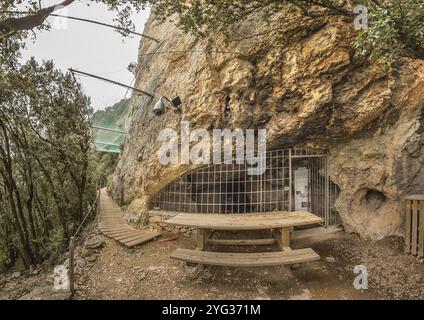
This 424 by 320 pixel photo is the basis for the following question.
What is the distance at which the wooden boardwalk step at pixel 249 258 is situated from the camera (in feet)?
13.7

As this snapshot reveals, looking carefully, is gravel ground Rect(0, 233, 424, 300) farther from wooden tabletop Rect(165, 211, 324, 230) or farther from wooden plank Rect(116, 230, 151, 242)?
wooden tabletop Rect(165, 211, 324, 230)

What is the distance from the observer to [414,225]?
5.14 m

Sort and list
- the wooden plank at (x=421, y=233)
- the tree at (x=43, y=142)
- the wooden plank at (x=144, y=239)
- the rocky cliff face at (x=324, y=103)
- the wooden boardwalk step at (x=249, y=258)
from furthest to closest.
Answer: the tree at (x=43, y=142) < the wooden plank at (x=144, y=239) < the rocky cliff face at (x=324, y=103) < the wooden plank at (x=421, y=233) < the wooden boardwalk step at (x=249, y=258)

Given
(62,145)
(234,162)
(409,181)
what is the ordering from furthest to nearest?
(62,145) → (234,162) → (409,181)

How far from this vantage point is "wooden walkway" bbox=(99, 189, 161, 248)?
647cm

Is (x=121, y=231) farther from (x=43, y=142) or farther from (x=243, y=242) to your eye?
(x=43, y=142)

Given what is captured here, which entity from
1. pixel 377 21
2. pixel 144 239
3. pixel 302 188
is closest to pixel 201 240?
pixel 144 239

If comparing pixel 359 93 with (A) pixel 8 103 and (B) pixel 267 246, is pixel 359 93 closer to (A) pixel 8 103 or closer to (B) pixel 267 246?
(B) pixel 267 246

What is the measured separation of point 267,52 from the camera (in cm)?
638

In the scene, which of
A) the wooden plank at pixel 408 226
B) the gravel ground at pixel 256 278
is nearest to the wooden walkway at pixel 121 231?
the gravel ground at pixel 256 278

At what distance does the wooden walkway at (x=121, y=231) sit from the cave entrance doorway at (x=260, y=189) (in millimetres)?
996

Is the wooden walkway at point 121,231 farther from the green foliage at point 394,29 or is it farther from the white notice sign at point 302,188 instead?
the green foliage at point 394,29
